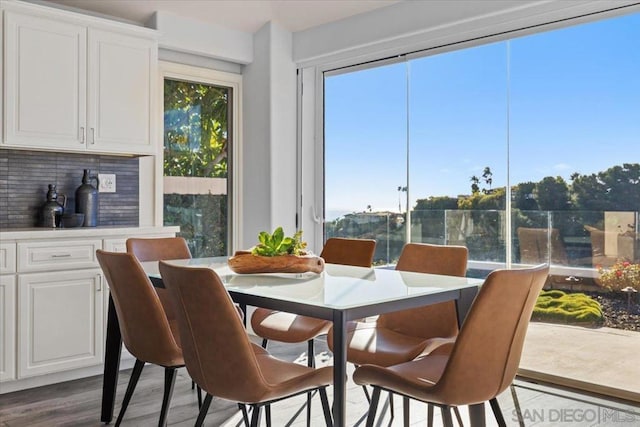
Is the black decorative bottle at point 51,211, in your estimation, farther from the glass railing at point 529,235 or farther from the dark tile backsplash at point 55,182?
the glass railing at point 529,235

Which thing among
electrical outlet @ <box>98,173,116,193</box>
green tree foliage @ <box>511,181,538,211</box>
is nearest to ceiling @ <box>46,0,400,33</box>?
electrical outlet @ <box>98,173,116,193</box>

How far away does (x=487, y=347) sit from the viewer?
70.7 inches

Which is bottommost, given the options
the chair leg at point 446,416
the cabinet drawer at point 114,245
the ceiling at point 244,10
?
the chair leg at point 446,416

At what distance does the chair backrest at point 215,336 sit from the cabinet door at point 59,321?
1.91m

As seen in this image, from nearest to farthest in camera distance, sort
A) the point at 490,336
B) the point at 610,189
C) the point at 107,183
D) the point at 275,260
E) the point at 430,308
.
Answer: the point at 490,336 < the point at 275,260 < the point at 430,308 < the point at 610,189 < the point at 107,183

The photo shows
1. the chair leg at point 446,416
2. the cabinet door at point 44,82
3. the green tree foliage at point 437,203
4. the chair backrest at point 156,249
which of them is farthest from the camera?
the green tree foliage at point 437,203

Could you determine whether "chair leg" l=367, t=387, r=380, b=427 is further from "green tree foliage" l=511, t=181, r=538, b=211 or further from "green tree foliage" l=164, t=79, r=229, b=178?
"green tree foliage" l=164, t=79, r=229, b=178

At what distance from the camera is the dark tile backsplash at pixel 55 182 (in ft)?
12.6

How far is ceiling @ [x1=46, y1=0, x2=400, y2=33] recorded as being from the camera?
4.18 meters

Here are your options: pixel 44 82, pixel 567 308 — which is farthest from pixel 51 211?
pixel 567 308

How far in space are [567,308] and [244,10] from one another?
10.3 ft

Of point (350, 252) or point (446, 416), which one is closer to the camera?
point (446, 416)

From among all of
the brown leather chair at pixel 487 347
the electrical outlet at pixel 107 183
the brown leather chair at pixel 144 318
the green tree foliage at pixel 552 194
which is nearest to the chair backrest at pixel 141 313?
the brown leather chair at pixel 144 318

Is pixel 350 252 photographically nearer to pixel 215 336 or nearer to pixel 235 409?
pixel 235 409
